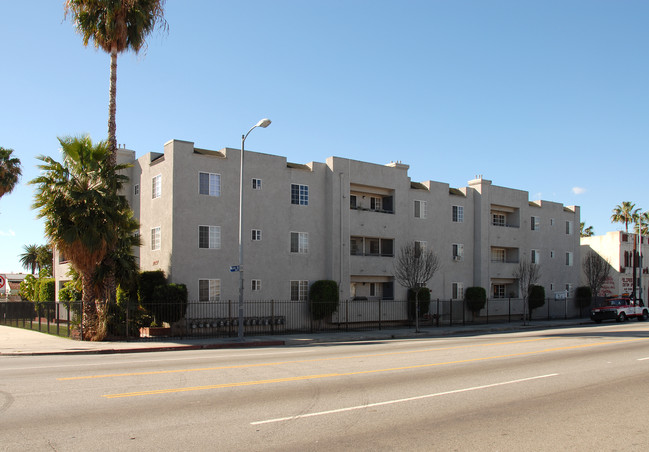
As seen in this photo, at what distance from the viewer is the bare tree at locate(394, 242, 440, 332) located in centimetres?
3459

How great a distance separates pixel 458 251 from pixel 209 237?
1968cm

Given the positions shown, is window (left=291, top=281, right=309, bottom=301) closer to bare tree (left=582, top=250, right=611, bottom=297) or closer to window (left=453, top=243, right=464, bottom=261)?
window (left=453, top=243, right=464, bottom=261)

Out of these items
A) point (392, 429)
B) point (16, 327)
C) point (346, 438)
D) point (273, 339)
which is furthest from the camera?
point (16, 327)

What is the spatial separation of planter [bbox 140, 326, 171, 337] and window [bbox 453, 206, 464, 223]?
75.4ft

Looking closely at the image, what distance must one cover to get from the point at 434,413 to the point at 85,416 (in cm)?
528

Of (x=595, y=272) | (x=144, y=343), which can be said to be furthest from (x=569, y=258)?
(x=144, y=343)

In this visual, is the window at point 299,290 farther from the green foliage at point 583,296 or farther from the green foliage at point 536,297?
the green foliage at point 583,296

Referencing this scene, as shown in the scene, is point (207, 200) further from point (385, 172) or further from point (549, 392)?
point (549, 392)

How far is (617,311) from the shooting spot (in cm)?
4219

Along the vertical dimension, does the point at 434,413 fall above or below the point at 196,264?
below

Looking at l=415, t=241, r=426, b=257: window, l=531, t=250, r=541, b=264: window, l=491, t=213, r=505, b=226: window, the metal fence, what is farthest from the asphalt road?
l=531, t=250, r=541, b=264: window

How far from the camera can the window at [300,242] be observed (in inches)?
1312

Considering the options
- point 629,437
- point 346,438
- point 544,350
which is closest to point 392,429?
point 346,438

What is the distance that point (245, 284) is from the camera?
31141 mm
